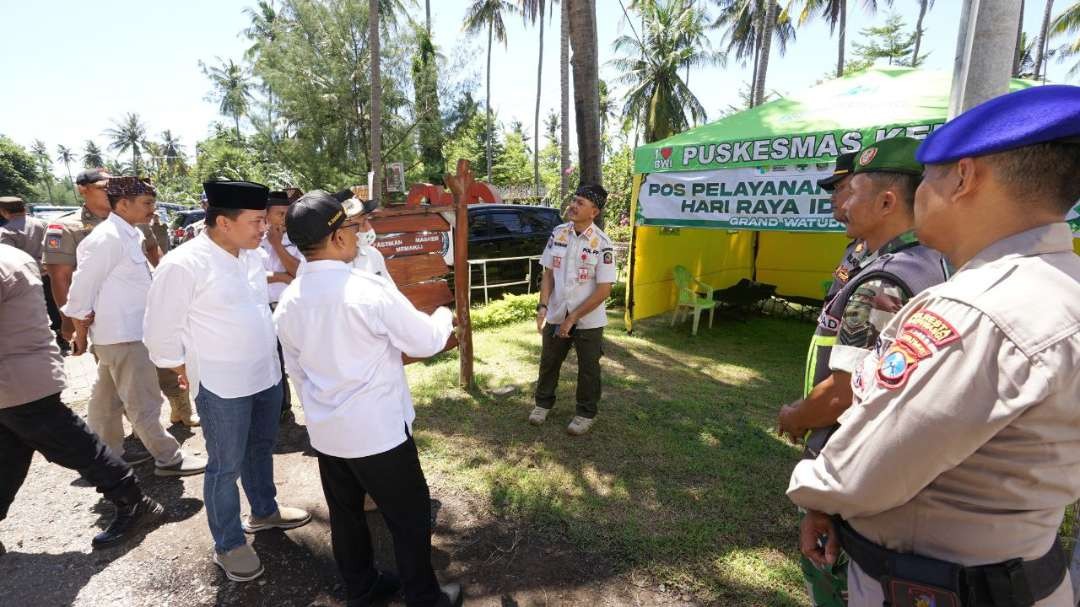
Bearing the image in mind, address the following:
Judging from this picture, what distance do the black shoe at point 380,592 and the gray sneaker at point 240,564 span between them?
1.88 feet

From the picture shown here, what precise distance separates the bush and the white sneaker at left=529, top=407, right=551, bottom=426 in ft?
10.1

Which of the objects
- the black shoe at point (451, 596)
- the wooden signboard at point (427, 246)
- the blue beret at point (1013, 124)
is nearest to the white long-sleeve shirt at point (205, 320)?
the black shoe at point (451, 596)

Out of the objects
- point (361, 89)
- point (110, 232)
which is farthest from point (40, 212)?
point (110, 232)

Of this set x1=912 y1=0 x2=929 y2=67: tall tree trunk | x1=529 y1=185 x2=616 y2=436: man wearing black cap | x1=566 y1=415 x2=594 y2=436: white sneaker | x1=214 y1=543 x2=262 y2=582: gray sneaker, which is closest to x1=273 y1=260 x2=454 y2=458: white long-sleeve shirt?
x1=214 y1=543 x2=262 y2=582: gray sneaker

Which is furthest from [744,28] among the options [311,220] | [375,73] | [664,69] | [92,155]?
[92,155]

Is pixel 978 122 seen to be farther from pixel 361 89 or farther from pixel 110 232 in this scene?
pixel 361 89

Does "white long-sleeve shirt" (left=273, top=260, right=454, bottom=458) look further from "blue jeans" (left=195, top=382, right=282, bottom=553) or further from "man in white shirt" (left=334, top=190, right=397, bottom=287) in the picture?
"man in white shirt" (left=334, top=190, right=397, bottom=287)

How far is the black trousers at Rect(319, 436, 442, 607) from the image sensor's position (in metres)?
1.93

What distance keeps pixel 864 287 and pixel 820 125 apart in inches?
173

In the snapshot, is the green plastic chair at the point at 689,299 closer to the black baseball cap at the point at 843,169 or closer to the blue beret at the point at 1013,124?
the black baseball cap at the point at 843,169

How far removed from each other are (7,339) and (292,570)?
69.4 inches

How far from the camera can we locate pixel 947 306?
922mm

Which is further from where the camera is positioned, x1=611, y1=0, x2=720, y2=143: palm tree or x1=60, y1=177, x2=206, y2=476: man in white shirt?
x1=611, y1=0, x2=720, y2=143: palm tree

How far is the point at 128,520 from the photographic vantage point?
2.85m
